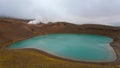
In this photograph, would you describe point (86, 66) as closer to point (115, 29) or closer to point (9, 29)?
point (9, 29)

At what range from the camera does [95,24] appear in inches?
5871

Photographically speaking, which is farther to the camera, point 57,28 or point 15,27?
point 57,28

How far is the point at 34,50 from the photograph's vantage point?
66375 mm

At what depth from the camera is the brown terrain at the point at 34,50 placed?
50.5 meters

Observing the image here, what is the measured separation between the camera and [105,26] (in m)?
145

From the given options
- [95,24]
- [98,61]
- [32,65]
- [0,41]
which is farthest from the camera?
[95,24]

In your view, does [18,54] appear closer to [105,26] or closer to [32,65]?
[32,65]

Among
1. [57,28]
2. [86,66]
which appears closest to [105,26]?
[57,28]

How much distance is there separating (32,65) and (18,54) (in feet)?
34.2

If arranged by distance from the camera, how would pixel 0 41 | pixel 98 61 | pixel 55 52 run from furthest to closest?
pixel 0 41, pixel 55 52, pixel 98 61

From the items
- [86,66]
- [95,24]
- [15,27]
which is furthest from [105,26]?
[86,66]

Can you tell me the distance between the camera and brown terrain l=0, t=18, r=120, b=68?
5053 cm

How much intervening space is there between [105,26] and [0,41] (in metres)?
77.5

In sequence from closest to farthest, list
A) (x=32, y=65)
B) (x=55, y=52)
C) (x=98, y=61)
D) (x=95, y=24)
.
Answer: (x=32, y=65)
(x=98, y=61)
(x=55, y=52)
(x=95, y=24)
